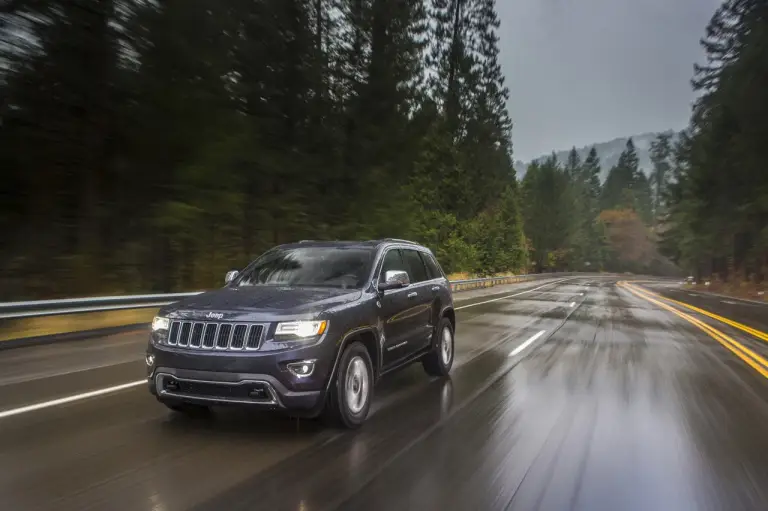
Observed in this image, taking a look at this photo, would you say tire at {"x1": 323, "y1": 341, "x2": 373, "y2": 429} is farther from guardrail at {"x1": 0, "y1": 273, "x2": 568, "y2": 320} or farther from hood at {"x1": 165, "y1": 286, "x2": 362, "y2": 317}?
guardrail at {"x1": 0, "y1": 273, "x2": 568, "y2": 320}

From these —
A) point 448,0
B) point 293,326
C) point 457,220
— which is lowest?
point 293,326

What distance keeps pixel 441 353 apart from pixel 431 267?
4.05ft

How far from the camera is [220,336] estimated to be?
17.7 ft

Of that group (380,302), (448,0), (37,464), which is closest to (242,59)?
(380,302)

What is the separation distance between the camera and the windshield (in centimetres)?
678

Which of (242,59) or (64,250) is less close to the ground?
(242,59)

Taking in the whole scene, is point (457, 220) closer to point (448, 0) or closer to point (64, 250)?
point (448, 0)

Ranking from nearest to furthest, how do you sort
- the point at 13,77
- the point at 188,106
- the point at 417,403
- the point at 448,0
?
1. the point at 417,403
2. the point at 13,77
3. the point at 188,106
4. the point at 448,0

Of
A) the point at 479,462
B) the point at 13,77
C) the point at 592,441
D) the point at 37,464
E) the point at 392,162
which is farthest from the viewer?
the point at 392,162

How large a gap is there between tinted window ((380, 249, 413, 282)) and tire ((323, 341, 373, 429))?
116 centimetres

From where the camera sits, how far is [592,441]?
5.86 metres

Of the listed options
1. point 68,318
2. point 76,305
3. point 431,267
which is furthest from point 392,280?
point 68,318

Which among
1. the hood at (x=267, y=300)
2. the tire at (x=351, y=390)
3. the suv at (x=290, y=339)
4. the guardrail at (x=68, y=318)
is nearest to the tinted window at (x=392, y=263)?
the suv at (x=290, y=339)

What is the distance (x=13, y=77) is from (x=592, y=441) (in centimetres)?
1265
